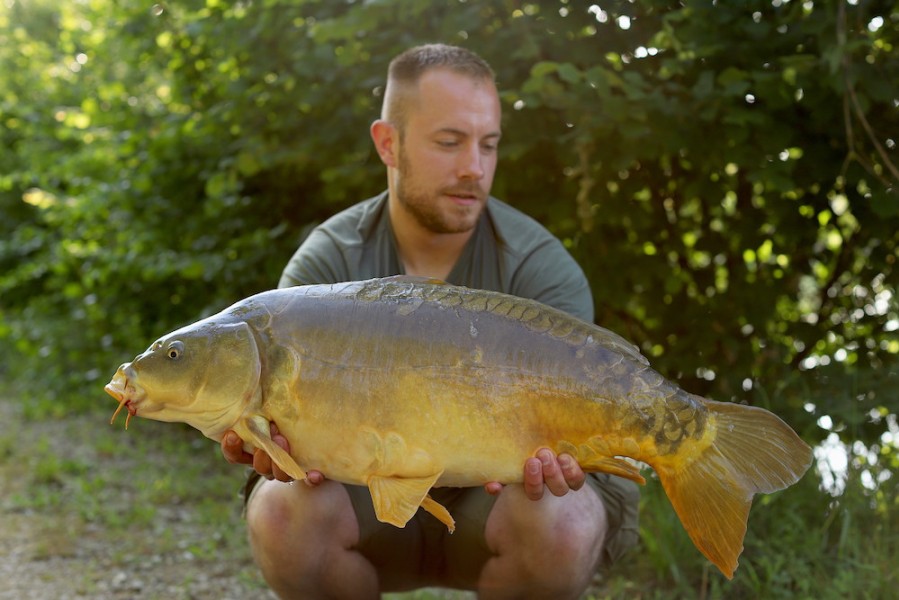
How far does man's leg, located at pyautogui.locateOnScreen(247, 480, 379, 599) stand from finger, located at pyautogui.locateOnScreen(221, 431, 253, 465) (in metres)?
0.24

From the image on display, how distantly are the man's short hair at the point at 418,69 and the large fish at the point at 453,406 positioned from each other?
2.57 feet

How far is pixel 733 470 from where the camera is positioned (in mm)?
1733

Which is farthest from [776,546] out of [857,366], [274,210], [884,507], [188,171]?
[188,171]

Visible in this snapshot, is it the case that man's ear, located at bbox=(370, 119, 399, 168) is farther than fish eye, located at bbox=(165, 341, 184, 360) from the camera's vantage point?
Yes

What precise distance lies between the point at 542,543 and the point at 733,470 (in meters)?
0.50

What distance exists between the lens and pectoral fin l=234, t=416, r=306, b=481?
68.2 inches

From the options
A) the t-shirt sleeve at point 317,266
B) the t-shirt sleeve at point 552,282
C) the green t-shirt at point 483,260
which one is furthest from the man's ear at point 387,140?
the t-shirt sleeve at point 552,282

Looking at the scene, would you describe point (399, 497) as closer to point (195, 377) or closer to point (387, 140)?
point (195, 377)

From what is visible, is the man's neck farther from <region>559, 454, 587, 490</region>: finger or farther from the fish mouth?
the fish mouth

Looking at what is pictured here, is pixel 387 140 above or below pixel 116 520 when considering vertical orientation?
above

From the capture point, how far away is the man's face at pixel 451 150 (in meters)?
2.34

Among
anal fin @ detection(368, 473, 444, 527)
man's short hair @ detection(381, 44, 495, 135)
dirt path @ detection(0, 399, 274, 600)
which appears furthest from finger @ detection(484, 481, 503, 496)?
dirt path @ detection(0, 399, 274, 600)

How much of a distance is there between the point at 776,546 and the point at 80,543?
82.9 inches

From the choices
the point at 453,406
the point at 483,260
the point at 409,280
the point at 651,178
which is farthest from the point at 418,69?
the point at 651,178
